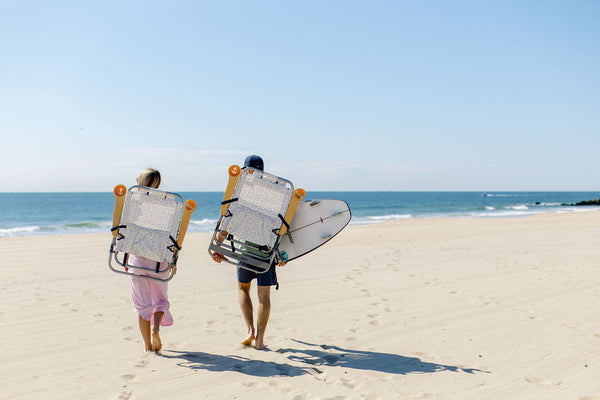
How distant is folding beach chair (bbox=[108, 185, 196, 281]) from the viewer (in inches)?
146

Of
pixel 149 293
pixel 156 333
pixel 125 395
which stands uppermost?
pixel 149 293

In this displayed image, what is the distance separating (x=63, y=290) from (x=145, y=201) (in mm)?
4185

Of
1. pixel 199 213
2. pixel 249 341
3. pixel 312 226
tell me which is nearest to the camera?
pixel 249 341

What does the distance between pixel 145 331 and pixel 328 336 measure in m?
1.85

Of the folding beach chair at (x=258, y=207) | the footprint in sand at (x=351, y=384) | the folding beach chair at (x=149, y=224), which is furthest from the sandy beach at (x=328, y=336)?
the folding beach chair at (x=258, y=207)

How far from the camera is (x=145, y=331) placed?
3977 mm

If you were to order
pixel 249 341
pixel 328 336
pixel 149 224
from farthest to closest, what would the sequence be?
pixel 328 336 < pixel 249 341 < pixel 149 224

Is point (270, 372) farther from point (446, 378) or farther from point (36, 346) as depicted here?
point (36, 346)

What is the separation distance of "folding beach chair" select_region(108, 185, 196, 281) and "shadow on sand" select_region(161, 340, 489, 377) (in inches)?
33.0

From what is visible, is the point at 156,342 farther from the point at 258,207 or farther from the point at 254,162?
the point at 254,162

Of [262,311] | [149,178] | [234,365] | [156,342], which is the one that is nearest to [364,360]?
[262,311]

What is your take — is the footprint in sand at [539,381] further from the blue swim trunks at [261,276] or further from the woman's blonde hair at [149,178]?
the woman's blonde hair at [149,178]

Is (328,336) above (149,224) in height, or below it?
below

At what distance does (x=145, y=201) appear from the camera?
147 inches
